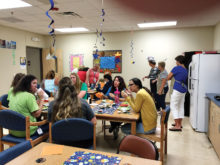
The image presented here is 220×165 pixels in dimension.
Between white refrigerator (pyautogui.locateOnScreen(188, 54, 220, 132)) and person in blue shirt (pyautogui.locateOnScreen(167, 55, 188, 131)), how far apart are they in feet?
0.79

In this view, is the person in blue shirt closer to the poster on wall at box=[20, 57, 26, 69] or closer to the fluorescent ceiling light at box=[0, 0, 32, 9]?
the fluorescent ceiling light at box=[0, 0, 32, 9]

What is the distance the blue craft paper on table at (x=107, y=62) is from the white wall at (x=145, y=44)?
0.39 m

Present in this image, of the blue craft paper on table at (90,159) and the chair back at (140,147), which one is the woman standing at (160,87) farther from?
the blue craft paper on table at (90,159)

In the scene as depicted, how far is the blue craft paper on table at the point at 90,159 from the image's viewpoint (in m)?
1.21

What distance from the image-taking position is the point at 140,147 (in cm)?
152

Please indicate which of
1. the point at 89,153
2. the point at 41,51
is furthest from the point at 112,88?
the point at 41,51

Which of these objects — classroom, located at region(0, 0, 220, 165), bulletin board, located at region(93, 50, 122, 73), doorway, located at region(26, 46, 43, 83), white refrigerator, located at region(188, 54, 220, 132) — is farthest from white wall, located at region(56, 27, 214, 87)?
white refrigerator, located at region(188, 54, 220, 132)

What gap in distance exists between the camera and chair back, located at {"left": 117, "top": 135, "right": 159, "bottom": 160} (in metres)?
1.45

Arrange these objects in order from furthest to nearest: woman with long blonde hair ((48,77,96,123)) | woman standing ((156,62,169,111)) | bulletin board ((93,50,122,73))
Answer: bulletin board ((93,50,122,73)), woman standing ((156,62,169,111)), woman with long blonde hair ((48,77,96,123))

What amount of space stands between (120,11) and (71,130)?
3200mm

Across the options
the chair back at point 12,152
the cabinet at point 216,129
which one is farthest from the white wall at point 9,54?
the cabinet at point 216,129

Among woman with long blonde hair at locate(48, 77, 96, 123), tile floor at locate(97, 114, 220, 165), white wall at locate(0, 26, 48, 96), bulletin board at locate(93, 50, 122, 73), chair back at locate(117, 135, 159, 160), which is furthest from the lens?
bulletin board at locate(93, 50, 122, 73)

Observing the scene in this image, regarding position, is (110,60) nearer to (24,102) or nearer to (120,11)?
(120,11)

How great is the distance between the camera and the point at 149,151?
1.47 metres
